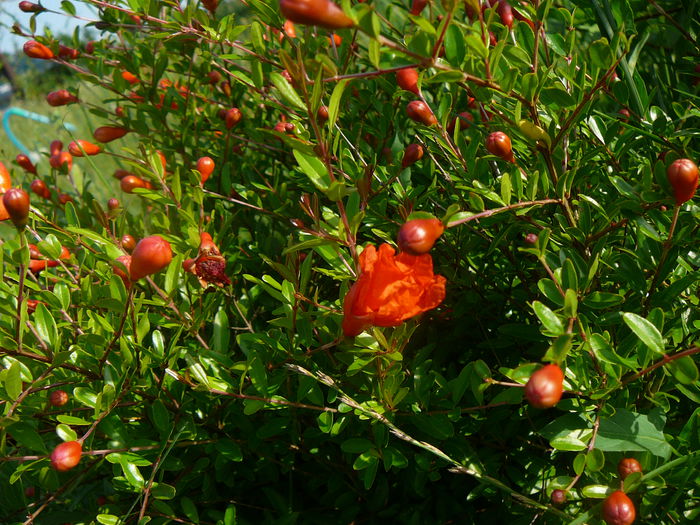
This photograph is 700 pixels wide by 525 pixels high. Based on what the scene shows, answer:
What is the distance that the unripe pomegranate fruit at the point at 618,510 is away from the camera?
1.65 feet

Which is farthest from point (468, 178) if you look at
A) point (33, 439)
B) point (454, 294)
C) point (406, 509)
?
point (33, 439)

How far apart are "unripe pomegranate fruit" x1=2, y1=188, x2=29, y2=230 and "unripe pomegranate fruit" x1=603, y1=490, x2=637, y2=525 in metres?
0.64

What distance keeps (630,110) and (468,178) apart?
227 mm

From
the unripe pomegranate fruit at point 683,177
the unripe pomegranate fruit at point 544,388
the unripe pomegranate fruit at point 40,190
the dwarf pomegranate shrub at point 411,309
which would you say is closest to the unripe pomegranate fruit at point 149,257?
the dwarf pomegranate shrub at point 411,309

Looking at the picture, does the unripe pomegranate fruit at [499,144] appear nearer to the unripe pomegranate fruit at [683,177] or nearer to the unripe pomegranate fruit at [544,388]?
the unripe pomegranate fruit at [683,177]

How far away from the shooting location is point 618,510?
1.66 ft

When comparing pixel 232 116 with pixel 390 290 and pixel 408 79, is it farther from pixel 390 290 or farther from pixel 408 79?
pixel 390 290

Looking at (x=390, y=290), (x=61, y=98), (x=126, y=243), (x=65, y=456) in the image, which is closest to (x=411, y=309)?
(x=390, y=290)

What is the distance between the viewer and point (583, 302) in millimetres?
668

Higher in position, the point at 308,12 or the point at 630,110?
the point at 308,12

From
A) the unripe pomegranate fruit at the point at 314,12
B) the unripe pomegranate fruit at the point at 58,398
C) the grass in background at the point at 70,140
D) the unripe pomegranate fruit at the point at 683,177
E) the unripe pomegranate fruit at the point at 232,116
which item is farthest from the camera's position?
the grass in background at the point at 70,140

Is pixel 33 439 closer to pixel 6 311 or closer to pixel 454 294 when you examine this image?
pixel 6 311

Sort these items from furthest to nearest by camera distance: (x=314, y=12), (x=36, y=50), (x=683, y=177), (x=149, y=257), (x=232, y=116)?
(x=36, y=50) < (x=232, y=116) < (x=149, y=257) < (x=683, y=177) < (x=314, y=12)

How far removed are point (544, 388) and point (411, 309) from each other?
0.52 ft
